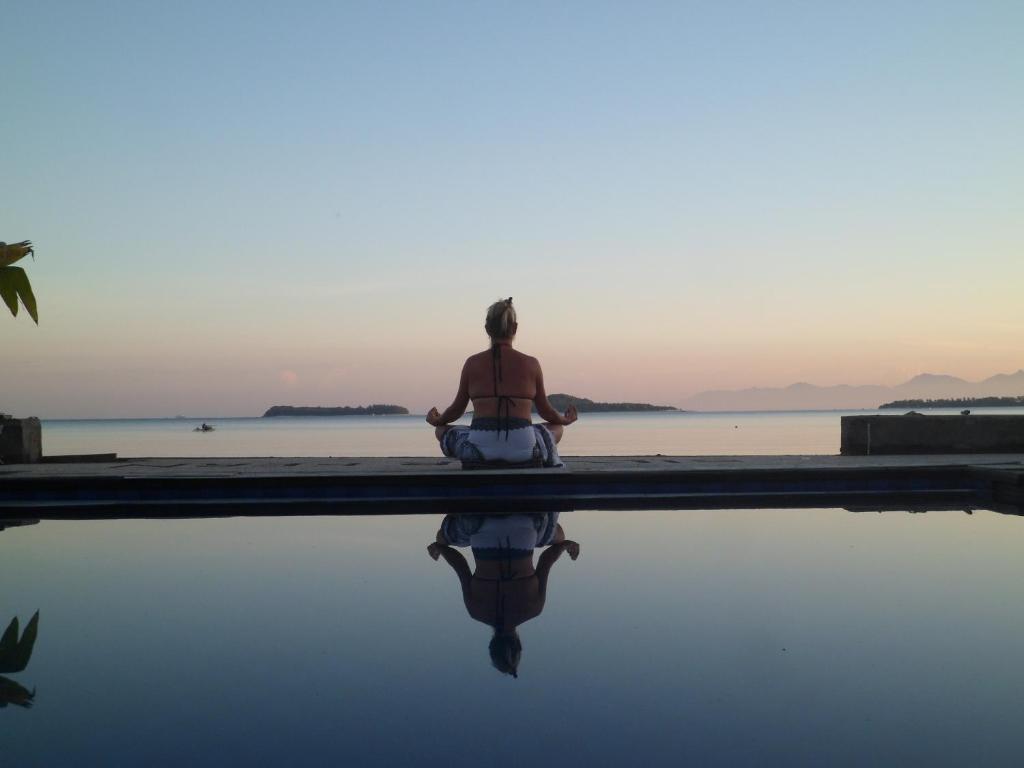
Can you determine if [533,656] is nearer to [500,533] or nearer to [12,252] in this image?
[500,533]

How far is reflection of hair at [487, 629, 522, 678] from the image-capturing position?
11.4 feet

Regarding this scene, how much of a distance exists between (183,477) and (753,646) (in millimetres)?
6310

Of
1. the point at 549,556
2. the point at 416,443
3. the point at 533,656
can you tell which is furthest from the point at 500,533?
the point at 416,443

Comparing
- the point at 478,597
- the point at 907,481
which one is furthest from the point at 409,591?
the point at 907,481

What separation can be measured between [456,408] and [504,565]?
3113 millimetres

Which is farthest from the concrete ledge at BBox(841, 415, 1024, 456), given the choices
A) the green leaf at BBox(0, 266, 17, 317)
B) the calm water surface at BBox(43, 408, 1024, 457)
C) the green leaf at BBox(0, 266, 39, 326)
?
the green leaf at BBox(0, 266, 17, 317)

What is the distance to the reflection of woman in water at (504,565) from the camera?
163 inches

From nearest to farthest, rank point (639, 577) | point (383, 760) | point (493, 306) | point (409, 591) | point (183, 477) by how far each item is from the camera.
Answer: point (383, 760), point (409, 591), point (639, 577), point (493, 306), point (183, 477)

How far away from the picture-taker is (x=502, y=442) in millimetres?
8211

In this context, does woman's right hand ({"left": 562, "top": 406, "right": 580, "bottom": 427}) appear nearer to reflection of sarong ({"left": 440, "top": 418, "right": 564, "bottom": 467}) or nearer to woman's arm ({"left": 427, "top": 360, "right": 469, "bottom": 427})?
reflection of sarong ({"left": 440, "top": 418, "right": 564, "bottom": 467})

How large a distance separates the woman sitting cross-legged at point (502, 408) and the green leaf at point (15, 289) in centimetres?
528

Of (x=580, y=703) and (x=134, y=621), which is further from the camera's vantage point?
(x=134, y=621)

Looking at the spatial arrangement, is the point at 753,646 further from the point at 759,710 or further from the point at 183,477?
the point at 183,477

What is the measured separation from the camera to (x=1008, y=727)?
2.81m
